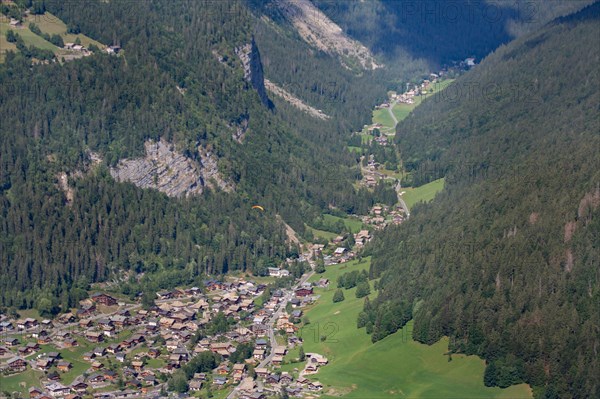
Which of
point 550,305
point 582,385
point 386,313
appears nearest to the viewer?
point 582,385

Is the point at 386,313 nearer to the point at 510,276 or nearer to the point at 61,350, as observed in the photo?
the point at 510,276

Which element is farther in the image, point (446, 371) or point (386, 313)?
point (386, 313)

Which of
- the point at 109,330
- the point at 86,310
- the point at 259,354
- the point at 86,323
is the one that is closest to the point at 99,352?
the point at 109,330

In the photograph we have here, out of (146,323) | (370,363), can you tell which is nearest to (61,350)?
(146,323)

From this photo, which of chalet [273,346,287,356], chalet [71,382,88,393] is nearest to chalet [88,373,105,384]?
chalet [71,382,88,393]

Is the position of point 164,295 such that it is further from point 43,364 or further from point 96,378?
point 96,378

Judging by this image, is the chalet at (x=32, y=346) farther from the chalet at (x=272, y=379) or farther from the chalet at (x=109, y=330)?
the chalet at (x=272, y=379)

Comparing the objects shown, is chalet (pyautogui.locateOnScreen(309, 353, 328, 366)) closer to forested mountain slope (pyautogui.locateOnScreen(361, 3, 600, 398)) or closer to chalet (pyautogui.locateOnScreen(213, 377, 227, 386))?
forested mountain slope (pyautogui.locateOnScreen(361, 3, 600, 398))
